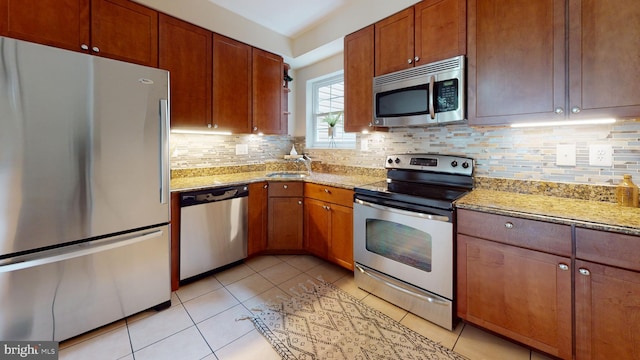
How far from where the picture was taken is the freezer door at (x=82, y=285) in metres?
1.42

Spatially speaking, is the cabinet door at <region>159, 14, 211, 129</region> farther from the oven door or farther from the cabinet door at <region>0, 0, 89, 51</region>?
the oven door

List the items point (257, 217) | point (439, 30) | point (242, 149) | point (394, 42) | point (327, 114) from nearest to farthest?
point (439, 30), point (394, 42), point (257, 217), point (242, 149), point (327, 114)

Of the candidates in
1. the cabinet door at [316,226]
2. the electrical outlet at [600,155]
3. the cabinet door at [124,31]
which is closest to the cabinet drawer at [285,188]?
the cabinet door at [316,226]

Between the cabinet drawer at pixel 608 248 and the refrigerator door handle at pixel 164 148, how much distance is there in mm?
2492

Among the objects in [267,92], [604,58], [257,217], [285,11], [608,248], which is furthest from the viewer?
[267,92]

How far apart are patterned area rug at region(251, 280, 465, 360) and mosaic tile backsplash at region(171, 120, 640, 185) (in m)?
1.36

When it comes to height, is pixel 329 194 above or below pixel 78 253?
above

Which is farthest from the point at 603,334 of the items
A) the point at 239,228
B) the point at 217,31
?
the point at 217,31

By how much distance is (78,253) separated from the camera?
62.2 inches

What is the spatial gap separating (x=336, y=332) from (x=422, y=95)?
183cm

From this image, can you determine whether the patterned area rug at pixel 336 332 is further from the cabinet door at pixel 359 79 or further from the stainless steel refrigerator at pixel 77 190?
the cabinet door at pixel 359 79

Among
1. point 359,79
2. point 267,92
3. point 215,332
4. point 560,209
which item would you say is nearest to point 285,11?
point 267,92

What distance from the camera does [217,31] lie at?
259cm

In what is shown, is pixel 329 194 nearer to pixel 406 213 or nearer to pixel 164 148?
pixel 406 213
